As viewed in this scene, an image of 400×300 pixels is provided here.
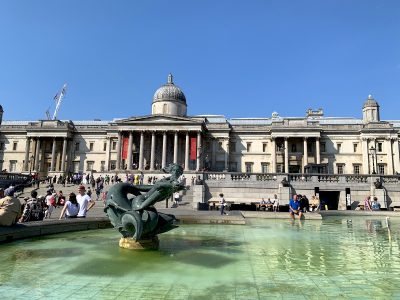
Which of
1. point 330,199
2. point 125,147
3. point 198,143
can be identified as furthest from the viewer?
point 125,147

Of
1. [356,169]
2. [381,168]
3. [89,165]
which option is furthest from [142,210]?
[89,165]

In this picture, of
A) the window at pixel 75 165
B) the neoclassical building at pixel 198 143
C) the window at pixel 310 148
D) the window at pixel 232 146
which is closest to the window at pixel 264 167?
the neoclassical building at pixel 198 143

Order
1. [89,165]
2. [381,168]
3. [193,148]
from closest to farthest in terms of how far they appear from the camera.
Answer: [193,148] < [381,168] < [89,165]

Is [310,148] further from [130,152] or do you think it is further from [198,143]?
[130,152]

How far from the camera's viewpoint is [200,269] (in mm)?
7102

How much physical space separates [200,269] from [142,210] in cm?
272

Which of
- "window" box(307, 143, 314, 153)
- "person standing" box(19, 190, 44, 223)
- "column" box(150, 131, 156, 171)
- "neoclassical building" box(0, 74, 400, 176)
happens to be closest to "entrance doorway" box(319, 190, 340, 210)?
"neoclassical building" box(0, 74, 400, 176)

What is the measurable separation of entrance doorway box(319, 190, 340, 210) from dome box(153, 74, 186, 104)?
38499mm

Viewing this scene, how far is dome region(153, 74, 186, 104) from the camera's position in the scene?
6594cm

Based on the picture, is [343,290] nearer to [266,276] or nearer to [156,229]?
[266,276]

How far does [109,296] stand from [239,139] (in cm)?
6053

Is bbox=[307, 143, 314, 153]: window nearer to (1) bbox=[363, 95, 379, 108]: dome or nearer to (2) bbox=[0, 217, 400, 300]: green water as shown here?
(1) bbox=[363, 95, 379, 108]: dome

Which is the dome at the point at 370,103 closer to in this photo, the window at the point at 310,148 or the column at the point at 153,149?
the window at the point at 310,148

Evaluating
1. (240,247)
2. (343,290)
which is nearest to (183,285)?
(343,290)
